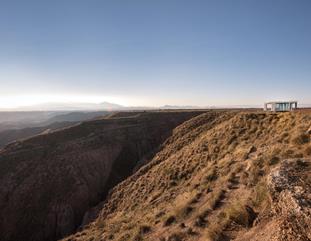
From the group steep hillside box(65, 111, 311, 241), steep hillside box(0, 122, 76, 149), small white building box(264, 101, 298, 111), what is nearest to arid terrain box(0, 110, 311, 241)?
steep hillside box(65, 111, 311, 241)

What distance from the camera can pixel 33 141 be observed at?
154ft

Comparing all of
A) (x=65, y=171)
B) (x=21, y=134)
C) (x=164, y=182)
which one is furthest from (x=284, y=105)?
(x=21, y=134)

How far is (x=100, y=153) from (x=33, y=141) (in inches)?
537

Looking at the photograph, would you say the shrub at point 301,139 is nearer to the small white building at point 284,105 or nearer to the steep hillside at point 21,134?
the small white building at point 284,105

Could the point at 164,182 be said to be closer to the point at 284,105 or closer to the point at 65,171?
the point at 284,105

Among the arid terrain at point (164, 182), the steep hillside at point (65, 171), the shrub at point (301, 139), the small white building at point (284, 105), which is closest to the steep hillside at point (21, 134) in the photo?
the steep hillside at point (65, 171)

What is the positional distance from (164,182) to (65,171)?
20.2 metres

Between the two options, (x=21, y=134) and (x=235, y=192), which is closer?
(x=235, y=192)

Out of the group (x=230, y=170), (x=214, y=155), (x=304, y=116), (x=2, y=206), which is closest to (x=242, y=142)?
(x=214, y=155)

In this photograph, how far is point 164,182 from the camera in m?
22.8

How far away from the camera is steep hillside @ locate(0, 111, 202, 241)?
3095 centimetres

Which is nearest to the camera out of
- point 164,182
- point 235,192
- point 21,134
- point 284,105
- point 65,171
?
point 235,192

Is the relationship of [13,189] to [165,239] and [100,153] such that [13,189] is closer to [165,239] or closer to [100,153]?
[100,153]

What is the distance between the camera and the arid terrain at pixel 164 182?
28.0ft
